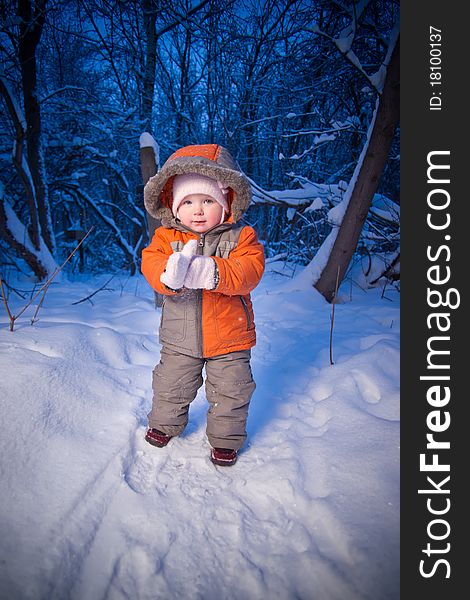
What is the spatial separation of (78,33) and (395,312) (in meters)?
Result: 6.00

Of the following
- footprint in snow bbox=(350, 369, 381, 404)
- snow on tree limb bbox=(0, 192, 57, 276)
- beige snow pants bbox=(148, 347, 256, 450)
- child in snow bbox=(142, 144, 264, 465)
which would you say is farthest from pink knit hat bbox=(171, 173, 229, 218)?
snow on tree limb bbox=(0, 192, 57, 276)

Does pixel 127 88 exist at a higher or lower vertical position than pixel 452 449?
higher

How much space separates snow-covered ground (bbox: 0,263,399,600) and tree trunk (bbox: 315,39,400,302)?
1.91m

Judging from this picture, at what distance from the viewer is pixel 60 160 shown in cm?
685

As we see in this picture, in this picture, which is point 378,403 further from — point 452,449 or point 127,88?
point 127,88

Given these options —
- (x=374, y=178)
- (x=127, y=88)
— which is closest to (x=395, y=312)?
(x=374, y=178)

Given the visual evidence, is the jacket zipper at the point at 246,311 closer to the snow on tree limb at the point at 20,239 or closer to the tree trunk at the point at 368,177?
the tree trunk at the point at 368,177

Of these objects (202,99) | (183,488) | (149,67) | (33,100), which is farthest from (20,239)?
(202,99)

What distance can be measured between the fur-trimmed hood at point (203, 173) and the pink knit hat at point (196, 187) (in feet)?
0.10

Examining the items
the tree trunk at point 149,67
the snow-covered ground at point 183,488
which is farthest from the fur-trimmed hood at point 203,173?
the tree trunk at point 149,67

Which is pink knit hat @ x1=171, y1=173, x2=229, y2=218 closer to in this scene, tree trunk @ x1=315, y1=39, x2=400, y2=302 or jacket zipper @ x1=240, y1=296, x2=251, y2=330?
jacket zipper @ x1=240, y1=296, x2=251, y2=330

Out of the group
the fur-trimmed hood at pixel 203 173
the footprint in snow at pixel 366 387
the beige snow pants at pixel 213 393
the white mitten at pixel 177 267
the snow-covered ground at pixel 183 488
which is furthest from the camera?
the footprint in snow at pixel 366 387

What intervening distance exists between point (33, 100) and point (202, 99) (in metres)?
4.09

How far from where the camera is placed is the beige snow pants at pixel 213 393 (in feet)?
4.68
